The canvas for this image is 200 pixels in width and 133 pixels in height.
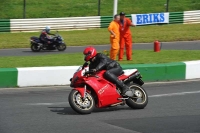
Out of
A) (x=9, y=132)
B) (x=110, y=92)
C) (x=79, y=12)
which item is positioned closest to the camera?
(x=9, y=132)

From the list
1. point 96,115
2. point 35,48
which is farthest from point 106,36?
point 96,115

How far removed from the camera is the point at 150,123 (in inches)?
368

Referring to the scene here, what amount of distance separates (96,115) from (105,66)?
1000 millimetres

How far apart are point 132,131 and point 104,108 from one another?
7.77ft

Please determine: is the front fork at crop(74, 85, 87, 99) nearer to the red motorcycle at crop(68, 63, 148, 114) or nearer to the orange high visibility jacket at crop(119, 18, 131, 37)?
the red motorcycle at crop(68, 63, 148, 114)

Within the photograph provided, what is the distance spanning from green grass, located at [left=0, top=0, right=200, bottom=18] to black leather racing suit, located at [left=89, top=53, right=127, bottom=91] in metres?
25.6

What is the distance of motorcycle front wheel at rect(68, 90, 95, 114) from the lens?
32.9ft

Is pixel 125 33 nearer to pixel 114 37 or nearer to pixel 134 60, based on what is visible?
pixel 114 37

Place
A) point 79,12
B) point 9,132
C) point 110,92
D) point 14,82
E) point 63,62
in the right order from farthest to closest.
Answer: point 79,12 < point 63,62 < point 14,82 < point 110,92 < point 9,132

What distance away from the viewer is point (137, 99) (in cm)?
1074

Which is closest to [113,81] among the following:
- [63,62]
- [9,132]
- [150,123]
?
[150,123]

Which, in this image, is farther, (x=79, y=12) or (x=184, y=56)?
(x=79, y=12)

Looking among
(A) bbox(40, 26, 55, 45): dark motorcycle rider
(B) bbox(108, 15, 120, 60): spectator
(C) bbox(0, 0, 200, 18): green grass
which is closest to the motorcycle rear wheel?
(A) bbox(40, 26, 55, 45): dark motorcycle rider

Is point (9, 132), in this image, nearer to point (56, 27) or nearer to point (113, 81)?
point (113, 81)
